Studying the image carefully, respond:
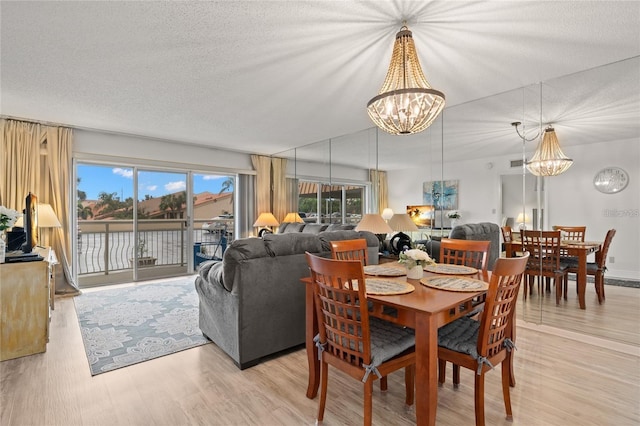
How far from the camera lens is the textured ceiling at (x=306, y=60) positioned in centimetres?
202

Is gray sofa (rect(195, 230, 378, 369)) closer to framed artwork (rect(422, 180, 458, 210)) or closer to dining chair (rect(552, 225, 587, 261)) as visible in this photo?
framed artwork (rect(422, 180, 458, 210))

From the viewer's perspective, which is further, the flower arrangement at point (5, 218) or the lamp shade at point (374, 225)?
the lamp shade at point (374, 225)

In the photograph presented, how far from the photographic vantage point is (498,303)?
5.06 feet

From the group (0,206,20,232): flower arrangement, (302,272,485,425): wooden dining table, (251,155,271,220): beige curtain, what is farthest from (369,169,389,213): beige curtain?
(0,206,20,232): flower arrangement

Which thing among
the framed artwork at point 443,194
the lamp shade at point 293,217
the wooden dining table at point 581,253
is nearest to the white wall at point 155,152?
the lamp shade at point 293,217

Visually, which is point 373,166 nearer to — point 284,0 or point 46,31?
point 284,0

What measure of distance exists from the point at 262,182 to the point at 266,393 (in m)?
5.13

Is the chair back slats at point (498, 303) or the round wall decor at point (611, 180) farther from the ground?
the round wall decor at point (611, 180)

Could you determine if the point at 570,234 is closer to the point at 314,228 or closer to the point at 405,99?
the point at 405,99

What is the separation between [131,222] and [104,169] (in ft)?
3.15

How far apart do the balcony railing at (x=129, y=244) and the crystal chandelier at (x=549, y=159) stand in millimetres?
5437

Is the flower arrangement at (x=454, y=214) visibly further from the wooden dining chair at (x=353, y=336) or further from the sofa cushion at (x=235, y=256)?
the sofa cushion at (x=235, y=256)

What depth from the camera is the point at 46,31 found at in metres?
2.20

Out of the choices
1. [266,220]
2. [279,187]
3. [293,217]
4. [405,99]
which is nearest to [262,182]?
[279,187]
